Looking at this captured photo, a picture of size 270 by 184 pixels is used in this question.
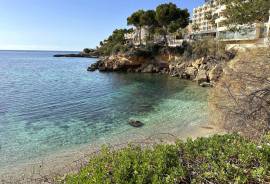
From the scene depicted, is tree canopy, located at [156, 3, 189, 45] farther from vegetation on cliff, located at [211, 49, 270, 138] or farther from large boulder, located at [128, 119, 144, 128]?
vegetation on cliff, located at [211, 49, 270, 138]

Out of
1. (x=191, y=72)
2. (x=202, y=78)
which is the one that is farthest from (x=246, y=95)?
(x=191, y=72)

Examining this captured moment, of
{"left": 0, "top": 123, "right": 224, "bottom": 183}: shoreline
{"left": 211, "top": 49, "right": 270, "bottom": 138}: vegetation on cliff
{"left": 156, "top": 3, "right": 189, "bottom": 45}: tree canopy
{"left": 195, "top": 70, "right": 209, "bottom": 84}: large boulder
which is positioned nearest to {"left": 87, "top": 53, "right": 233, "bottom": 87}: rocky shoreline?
{"left": 195, "top": 70, "right": 209, "bottom": 84}: large boulder

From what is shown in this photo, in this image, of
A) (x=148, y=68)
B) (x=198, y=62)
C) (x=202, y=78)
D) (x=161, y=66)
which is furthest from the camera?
(x=161, y=66)

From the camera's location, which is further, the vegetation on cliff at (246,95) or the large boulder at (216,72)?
the large boulder at (216,72)

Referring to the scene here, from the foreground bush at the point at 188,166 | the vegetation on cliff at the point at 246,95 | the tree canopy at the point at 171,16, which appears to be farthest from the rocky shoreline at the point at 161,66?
the foreground bush at the point at 188,166

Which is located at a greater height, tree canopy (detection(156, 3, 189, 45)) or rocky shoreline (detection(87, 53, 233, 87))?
tree canopy (detection(156, 3, 189, 45))

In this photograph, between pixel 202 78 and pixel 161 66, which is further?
pixel 161 66

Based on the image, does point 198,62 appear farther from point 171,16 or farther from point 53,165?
point 53,165

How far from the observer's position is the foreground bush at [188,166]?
5176mm

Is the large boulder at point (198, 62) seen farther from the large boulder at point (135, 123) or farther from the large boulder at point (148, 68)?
the large boulder at point (135, 123)

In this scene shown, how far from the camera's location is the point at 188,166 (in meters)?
5.81

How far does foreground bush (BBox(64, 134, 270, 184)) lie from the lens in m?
5.18

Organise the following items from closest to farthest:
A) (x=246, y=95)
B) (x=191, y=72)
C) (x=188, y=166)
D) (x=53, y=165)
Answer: (x=188, y=166)
(x=246, y=95)
(x=53, y=165)
(x=191, y=72)

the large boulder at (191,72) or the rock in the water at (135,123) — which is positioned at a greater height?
the large boulder at (191,72)
